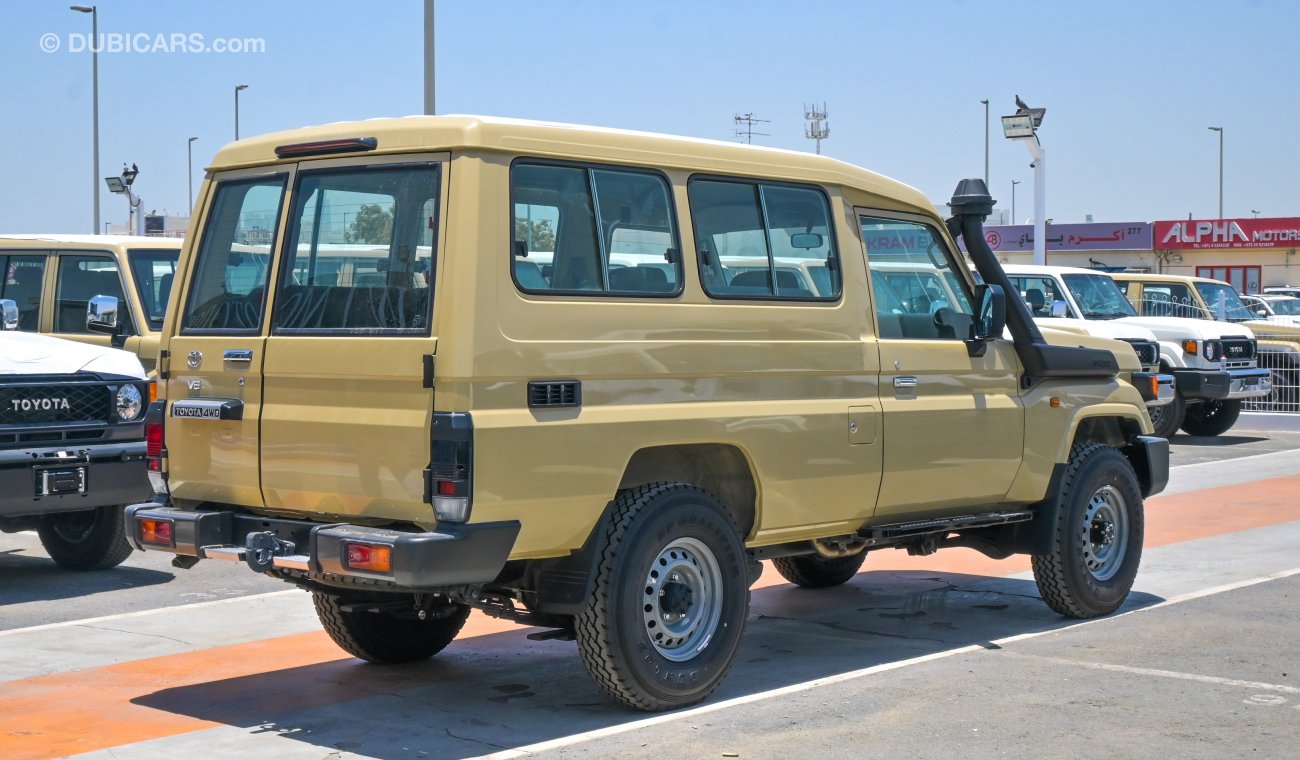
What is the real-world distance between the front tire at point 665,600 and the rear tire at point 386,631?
3.95 ft

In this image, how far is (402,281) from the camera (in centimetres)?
612

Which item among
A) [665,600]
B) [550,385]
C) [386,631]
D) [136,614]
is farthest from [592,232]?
[136,614]

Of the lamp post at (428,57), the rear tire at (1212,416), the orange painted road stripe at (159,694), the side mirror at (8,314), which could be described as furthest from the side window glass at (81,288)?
the rear tire at (1212,416)

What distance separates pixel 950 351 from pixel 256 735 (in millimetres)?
3758

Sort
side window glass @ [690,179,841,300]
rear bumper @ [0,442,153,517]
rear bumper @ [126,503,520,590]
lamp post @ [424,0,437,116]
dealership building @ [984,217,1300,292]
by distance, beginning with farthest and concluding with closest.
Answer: dealership building @ [984,217,1300,292] → lamp post @ [424,0,437,116] → rear bumper @ [0,442,153,517] → side window glass @ [690,179,841,300] → rear bumper @ [126,503,520,590]

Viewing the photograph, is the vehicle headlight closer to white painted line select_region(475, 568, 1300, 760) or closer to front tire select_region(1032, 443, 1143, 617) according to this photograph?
white painted line select_region(475, 568, 1300, 760)

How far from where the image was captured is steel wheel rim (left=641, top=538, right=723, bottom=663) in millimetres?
6488

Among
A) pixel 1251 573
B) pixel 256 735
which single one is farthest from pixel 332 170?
pixel 1251 573

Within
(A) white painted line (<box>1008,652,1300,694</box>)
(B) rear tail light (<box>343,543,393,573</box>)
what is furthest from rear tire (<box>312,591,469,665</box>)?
(A) white painted line (<box>1008,652,1300,694</box>)

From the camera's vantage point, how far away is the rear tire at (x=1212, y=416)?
67.3ft

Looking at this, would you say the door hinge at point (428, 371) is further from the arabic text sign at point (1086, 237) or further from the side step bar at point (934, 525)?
the arabic text sign at point (1086, 237)

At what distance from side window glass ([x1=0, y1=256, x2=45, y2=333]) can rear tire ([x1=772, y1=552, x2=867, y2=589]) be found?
5820 mm

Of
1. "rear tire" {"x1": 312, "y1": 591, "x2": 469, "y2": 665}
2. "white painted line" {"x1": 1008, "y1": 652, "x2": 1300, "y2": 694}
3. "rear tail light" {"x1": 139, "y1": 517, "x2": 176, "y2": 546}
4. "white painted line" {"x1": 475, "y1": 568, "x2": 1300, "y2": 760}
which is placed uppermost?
"rear tail light" {"x1": 139, "y1": 517, "x2": 176, "y2": 546}

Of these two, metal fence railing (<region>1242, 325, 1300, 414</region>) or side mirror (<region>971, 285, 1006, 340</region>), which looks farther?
metal fence railing (<region>1242, 325, 1300, 414</region>)
